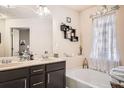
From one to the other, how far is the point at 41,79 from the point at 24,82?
0.34 metres

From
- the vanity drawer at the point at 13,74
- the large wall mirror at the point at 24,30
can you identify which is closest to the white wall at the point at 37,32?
the large wall mirror at the point at 24,30

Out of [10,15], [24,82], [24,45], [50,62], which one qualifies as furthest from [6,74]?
[10,15]

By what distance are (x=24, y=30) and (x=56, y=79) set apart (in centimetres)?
114

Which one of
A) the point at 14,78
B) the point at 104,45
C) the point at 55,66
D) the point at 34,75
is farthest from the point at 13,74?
the point at 104,45

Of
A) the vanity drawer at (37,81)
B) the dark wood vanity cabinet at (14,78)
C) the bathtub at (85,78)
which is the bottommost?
the bathtub at (85,78)

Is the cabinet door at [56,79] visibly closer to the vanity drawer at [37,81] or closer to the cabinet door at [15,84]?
the vanity drawer at [37,81]

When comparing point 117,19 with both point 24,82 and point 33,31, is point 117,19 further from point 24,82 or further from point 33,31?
point 24,82

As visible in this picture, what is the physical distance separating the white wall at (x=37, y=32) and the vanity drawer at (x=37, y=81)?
77 centimetres

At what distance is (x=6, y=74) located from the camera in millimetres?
1818

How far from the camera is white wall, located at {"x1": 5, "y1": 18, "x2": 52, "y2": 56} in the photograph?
2.57 meters

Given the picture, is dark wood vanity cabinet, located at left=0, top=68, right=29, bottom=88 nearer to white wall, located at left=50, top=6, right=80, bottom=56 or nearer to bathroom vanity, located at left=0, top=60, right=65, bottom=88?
bathroom vanity, located at left=0, top=60, right=65, bottom=88

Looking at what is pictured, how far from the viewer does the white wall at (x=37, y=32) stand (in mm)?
2568

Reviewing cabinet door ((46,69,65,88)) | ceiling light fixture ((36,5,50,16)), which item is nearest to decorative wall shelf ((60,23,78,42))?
ceiling light fixture ((36,5,50,16))

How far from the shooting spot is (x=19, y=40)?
266cm
